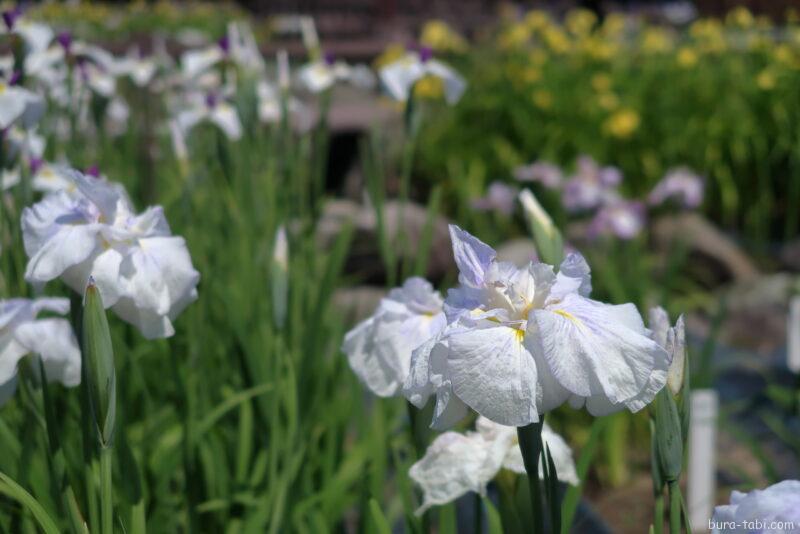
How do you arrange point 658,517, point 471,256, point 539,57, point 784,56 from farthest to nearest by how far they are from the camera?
point 539,57 < point 784,56 < point 658,517 < point 471,256

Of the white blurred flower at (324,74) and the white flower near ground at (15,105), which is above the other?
the white blurred flower at (324,74)

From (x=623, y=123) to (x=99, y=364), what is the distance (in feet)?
12.8

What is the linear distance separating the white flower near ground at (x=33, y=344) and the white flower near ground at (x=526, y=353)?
522 mm

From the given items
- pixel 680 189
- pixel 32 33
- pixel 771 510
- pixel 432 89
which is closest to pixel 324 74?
pixel 32 33

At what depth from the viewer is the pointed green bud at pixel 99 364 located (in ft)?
2.84

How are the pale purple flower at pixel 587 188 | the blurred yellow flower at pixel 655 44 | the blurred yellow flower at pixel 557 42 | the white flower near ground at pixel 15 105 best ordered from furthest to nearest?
the blurred yellow flower at pixel 655 44, the blurred yellow flower at pixel 557 42, the pale purple flower at pixel 587 188, the white flower near ground at pixel 15 105

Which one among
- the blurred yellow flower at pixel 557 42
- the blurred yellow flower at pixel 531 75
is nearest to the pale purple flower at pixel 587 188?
the blurred yellow flower at pixel 531 75

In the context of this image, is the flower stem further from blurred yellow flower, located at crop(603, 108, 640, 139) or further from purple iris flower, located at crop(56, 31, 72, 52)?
blurred yellow flower, located at crop(603, 108, 640, 139)

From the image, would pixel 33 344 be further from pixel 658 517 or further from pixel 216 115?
pixel 216 115

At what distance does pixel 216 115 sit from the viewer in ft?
8.13

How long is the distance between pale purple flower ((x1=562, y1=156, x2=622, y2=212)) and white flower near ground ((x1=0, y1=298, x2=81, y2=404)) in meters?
2.41

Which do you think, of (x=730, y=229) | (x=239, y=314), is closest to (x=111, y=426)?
(x=239, y=314)

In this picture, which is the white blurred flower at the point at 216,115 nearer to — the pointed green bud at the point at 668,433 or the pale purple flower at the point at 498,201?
the pale purple flower at the point at 498,201

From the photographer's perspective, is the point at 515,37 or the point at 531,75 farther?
the point at 515,37
